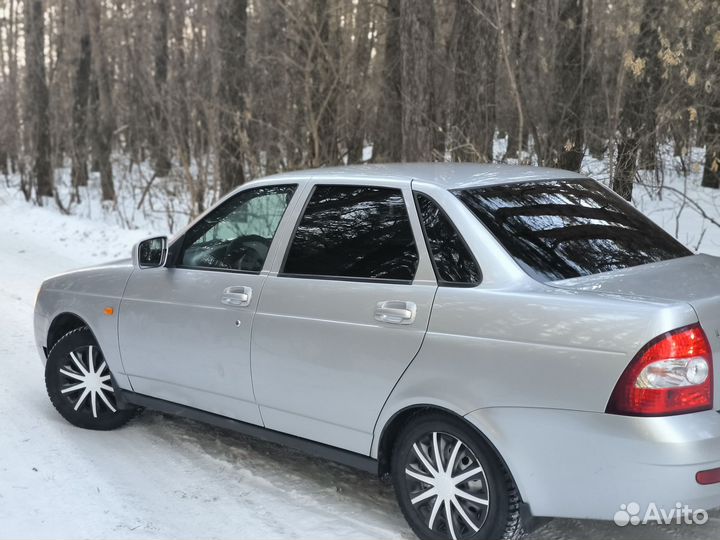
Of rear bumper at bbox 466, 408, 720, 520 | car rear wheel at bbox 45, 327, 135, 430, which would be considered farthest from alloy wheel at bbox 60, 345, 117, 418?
rear bumper at bbox 466, 408, 720, 520

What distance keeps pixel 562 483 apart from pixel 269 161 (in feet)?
39.0

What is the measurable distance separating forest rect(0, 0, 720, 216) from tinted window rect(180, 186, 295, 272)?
4.39 metres

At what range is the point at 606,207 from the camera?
419 centimetres

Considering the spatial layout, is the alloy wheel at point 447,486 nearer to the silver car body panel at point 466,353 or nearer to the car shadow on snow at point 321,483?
the silver car body panel at point 466,353

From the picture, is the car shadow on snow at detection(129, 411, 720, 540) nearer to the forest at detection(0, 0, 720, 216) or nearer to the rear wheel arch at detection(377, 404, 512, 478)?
the rear wheel arch at detection(377, 404, 512, 478)

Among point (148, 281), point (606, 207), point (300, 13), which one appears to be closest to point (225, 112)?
point (300, 13)

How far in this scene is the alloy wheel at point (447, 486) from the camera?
137 inches

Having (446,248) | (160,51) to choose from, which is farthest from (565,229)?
(160,51)

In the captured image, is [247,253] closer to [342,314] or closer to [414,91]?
[342,314]

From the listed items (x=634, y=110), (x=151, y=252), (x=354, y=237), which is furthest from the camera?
(x=634, y=110)

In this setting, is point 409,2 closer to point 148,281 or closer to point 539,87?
point 539,87

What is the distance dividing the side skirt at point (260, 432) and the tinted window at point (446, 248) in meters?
0.97

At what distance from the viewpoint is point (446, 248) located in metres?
3.68

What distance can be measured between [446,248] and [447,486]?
1043mm
